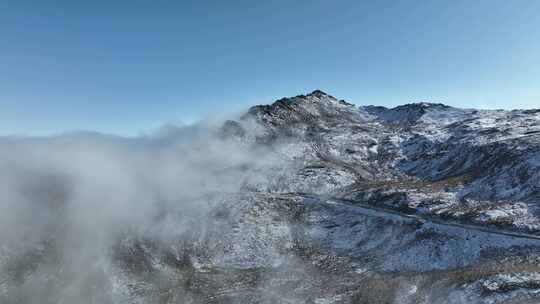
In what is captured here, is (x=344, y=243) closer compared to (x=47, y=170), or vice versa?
(x=344, y=243)

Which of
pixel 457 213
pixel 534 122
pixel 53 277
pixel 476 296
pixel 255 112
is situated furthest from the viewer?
Answer: pixel 255 112

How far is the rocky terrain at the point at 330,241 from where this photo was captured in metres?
44.7

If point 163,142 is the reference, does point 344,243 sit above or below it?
below

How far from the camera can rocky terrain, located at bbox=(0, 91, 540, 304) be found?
44719 mm

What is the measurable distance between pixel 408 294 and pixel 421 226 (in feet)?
56.8

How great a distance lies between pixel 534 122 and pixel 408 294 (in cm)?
8820

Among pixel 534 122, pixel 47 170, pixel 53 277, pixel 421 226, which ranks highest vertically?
pixel 534 122

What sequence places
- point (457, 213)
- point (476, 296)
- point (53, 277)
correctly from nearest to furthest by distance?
point (476, 296)
point (53, 277)
point (457, 213)

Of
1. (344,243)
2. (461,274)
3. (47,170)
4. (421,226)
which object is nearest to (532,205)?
(421,226)

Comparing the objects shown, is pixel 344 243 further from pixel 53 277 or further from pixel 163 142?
pixel 163 142

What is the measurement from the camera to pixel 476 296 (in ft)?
119

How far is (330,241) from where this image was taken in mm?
61094

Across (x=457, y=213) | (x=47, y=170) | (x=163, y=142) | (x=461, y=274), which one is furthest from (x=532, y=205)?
(x=163, y=142)

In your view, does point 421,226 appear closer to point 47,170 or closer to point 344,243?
point 344,243
